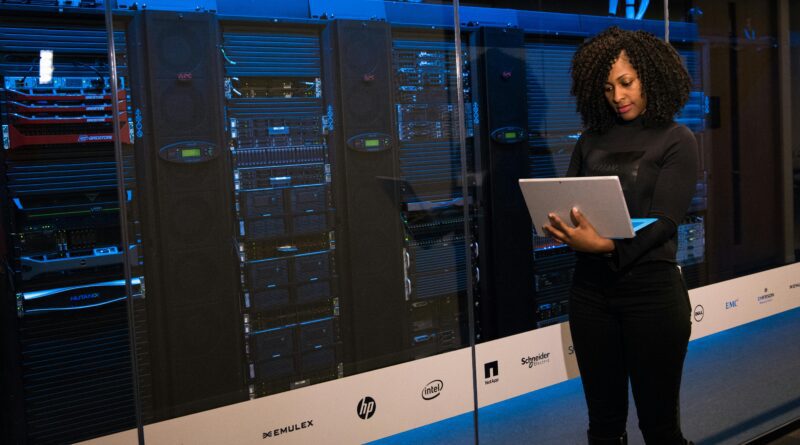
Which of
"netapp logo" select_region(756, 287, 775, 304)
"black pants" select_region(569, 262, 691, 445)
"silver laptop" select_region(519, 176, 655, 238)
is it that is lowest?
"netapp logo" select_region(756, 287, 775, 304)

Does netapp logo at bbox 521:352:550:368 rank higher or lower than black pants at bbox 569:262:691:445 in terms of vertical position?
lower

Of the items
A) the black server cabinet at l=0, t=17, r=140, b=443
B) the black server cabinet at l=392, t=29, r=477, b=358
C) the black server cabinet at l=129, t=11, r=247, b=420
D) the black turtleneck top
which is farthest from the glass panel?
the black server cabinet at l=0, t=17, r=140, b=443

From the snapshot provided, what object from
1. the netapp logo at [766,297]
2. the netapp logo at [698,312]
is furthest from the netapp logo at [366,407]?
the netapp logo at [766,297]

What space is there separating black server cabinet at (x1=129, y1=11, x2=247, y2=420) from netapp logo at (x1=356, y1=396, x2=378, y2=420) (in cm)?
43

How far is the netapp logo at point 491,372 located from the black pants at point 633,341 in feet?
2.50

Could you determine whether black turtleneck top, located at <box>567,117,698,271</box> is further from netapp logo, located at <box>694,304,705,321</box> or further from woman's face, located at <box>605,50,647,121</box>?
netapp logo, located at <box>694,304,705,321</box>

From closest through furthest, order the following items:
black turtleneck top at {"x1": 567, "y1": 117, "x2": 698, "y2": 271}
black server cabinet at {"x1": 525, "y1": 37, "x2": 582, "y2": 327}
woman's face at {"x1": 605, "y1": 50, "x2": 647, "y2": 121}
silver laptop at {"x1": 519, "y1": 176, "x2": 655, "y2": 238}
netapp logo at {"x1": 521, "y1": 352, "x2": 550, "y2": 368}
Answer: silver laptop at {"x1": 519, "y1": 176, "x2": 655, "y2": 238}
black turtleneck top at {"x1": 567, "y1": 117, "x2": 698, "y2": 271}
woman's face at {"x1": 605, "y1": 50, "x2": 647, "y2": 121}
netapp logo at {"x1": 521, "y1": 352, "x2": 550, "y2": 368}
black server cabinet at {"x1": 525, "y1": 37, "x2": 582, "y2": 327}

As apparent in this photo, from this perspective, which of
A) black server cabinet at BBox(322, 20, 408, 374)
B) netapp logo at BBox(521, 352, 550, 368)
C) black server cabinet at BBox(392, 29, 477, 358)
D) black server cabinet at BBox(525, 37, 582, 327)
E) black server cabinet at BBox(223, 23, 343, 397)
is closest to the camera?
black server cabinet at BBox(223, 23, 343, 397)

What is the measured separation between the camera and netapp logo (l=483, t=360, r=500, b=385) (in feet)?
8.36

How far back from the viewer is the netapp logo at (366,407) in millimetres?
2232

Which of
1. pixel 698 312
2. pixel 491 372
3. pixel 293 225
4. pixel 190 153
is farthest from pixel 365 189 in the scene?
pixel 698 312

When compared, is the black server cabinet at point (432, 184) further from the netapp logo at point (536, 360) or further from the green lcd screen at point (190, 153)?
the green lcd screen at point (190, 153)

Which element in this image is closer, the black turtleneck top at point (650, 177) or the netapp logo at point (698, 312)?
the black turtleneck top at point (650, 177)

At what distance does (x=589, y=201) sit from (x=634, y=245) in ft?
0.57
